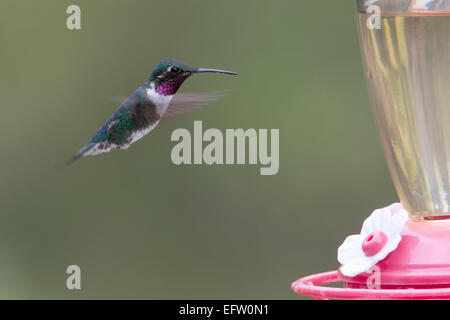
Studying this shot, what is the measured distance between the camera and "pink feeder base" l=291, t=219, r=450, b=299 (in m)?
2.16

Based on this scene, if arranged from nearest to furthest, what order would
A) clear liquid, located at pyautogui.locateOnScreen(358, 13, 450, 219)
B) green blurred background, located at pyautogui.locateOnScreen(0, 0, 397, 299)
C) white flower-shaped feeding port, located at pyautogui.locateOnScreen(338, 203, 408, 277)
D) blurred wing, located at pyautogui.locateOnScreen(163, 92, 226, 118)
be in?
white flower-shaped feeding port, located at pyautogui.locateOnScreen(338, 203, 408, 277)
clear liquid, located at pyautogui.locateOnScreen(358, 13, 450, 219)
blurred wing, located at pyautogui.locateOnScreen(163, 92, 226, 118)
green blurred background, located at pyautogui.locateOnScreen(0, 0, 397, 299)

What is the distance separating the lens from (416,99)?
260 centimetres

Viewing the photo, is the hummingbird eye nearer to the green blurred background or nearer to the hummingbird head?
the hummingbird head

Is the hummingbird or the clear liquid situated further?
the hummingbird

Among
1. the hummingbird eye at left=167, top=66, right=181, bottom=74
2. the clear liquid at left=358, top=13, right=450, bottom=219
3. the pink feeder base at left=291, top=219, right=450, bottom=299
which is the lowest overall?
the pink feeder base at left=291, top=219, right=450, bottom=299

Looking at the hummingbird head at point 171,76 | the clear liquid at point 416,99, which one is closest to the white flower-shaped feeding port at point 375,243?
the clear liquid at point 416,99

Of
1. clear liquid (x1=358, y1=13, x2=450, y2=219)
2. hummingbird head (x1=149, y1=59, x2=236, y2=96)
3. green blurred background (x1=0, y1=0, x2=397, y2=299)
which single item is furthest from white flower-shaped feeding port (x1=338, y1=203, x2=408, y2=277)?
green blurred background (x1=0, y1=0, x2=397, y2=299)

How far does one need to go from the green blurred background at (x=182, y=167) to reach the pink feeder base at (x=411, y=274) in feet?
10.4

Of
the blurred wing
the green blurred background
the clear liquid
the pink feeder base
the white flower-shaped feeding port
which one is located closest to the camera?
the pink feeder base

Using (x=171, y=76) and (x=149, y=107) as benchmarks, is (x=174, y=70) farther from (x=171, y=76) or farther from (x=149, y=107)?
(x=149, y=107)

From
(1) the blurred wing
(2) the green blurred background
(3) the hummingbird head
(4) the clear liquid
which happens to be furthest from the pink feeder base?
(2) the green blurred background

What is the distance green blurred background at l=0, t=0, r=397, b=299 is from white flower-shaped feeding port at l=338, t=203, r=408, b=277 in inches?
122

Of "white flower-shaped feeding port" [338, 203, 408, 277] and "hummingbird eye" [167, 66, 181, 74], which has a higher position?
"hummingbird eye" [167, 66, 181, 74]
